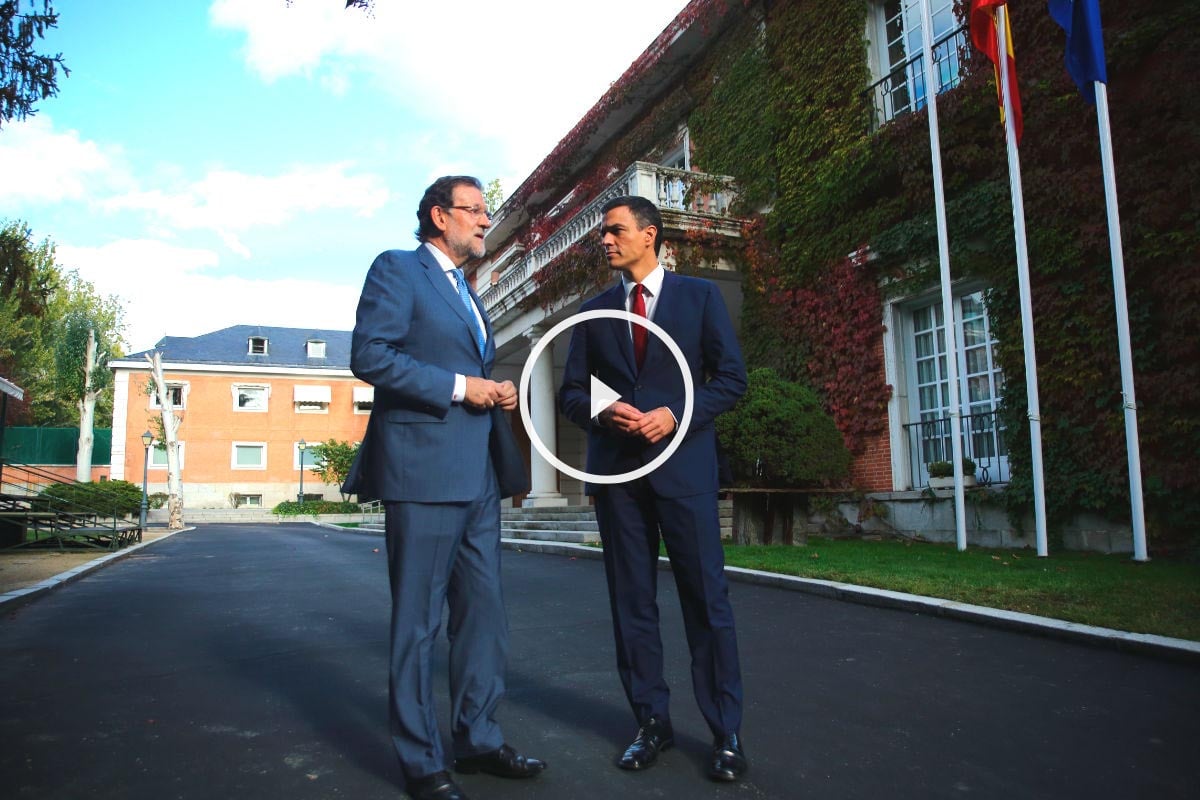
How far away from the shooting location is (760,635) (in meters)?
4.91

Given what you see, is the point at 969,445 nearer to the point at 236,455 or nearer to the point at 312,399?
the point at 312,399

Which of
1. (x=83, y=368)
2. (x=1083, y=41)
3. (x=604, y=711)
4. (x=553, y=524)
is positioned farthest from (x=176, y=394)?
(x=604, y=711)

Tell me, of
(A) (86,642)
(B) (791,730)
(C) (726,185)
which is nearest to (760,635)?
(B) (791,730)

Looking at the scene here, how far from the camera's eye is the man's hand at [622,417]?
Result: 2723 millimetres

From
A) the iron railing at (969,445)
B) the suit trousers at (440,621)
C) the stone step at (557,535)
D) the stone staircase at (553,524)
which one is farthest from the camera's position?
the stone staircase at (553,524)

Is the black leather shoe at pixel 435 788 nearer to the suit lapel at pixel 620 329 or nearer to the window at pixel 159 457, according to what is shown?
the suit lapel at pixel 620 329

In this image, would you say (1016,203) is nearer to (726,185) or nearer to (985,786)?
(726,185)

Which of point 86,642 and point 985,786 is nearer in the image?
Answer: point 985,786

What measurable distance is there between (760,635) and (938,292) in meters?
7.14

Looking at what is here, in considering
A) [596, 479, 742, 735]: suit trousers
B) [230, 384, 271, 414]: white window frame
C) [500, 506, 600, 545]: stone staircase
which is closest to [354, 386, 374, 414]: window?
[230, 384, 271, 414]: white window frame

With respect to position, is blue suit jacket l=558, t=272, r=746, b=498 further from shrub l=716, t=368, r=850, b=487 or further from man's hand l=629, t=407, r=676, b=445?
shrub l=716, t=368, r=850, b=487

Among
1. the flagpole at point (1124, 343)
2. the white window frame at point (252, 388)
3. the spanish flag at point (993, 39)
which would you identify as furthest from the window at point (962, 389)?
the white window frame at point (252, 388)

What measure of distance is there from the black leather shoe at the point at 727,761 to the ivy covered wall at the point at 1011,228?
6830 millimetres

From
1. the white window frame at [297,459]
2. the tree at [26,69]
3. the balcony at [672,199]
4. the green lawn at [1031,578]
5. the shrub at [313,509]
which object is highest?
the balcony at [672,199]
